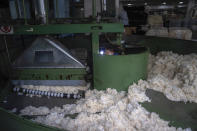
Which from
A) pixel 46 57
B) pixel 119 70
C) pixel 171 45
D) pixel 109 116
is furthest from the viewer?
pixel 171 45

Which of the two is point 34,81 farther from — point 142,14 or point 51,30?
point 142,14

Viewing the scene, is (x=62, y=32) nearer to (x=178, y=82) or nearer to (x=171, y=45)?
(x=178, y=82)

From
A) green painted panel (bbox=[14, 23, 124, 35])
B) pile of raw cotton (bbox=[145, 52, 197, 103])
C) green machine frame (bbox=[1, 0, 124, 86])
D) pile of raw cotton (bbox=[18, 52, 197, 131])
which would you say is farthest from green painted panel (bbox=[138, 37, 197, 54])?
green painted panel (bbox=[14, 23, 124, 35])

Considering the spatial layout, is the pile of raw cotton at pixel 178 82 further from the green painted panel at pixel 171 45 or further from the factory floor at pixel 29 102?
the factory floor at pixel 29 102

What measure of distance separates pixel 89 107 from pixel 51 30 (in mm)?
1292

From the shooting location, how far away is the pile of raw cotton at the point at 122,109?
5.97 feet

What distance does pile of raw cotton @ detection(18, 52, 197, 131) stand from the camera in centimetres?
182

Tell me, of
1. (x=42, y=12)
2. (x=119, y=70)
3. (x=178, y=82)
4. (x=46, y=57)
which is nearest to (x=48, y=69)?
(x=46, y=57)

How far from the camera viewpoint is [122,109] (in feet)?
6.91

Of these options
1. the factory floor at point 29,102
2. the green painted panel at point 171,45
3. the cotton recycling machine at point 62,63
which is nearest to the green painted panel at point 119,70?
the cotton recycling machine at point 62,63

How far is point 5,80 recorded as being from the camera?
329 centimetres

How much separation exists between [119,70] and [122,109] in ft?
2.00

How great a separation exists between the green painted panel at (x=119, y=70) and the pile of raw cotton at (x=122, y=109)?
104 millimetres

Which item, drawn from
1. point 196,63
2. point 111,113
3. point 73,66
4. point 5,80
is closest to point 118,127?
point 111,113
